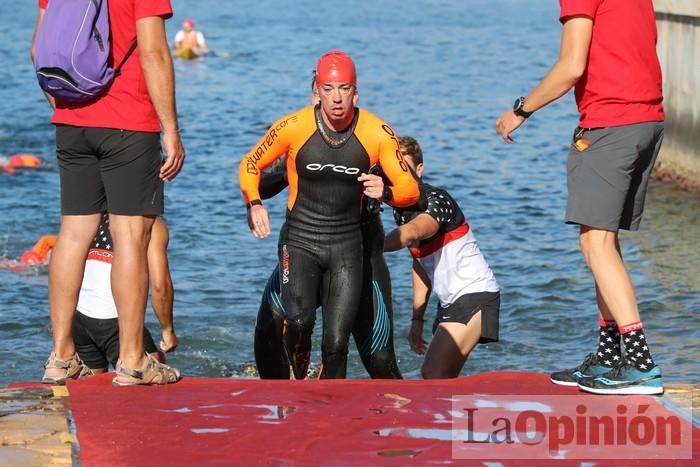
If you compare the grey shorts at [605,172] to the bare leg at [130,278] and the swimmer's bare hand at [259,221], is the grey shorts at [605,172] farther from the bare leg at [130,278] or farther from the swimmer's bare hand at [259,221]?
the bare leg at [130,278]

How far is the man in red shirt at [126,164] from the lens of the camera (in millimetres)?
6430

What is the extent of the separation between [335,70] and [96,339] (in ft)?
7.26

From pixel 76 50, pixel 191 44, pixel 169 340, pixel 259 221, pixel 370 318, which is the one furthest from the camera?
pixel 191 44

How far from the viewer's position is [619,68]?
6.56m

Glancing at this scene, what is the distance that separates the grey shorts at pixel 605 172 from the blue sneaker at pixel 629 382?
760 mm

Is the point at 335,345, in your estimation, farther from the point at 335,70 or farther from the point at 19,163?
the point at 19,163

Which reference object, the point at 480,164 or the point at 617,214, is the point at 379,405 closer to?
the point at 617,214

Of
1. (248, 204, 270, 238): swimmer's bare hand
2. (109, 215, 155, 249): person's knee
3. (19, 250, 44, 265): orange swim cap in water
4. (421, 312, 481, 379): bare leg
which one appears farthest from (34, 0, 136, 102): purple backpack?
(19, 250, 44, 265): orange swim cap in water

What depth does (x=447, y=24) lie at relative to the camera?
46.9 meters

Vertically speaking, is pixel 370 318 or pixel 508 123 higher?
pixel 508 123

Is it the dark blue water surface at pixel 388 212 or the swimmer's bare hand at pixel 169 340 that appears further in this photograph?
the dark blue water surface at pixel 388 212

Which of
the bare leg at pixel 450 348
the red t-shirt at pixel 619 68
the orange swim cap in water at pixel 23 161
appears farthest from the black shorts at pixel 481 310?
the orange swim cap in water at pixel 23 161

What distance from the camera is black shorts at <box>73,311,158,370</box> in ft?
25.2

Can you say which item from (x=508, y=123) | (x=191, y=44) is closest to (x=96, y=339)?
(x=508, y=123)
